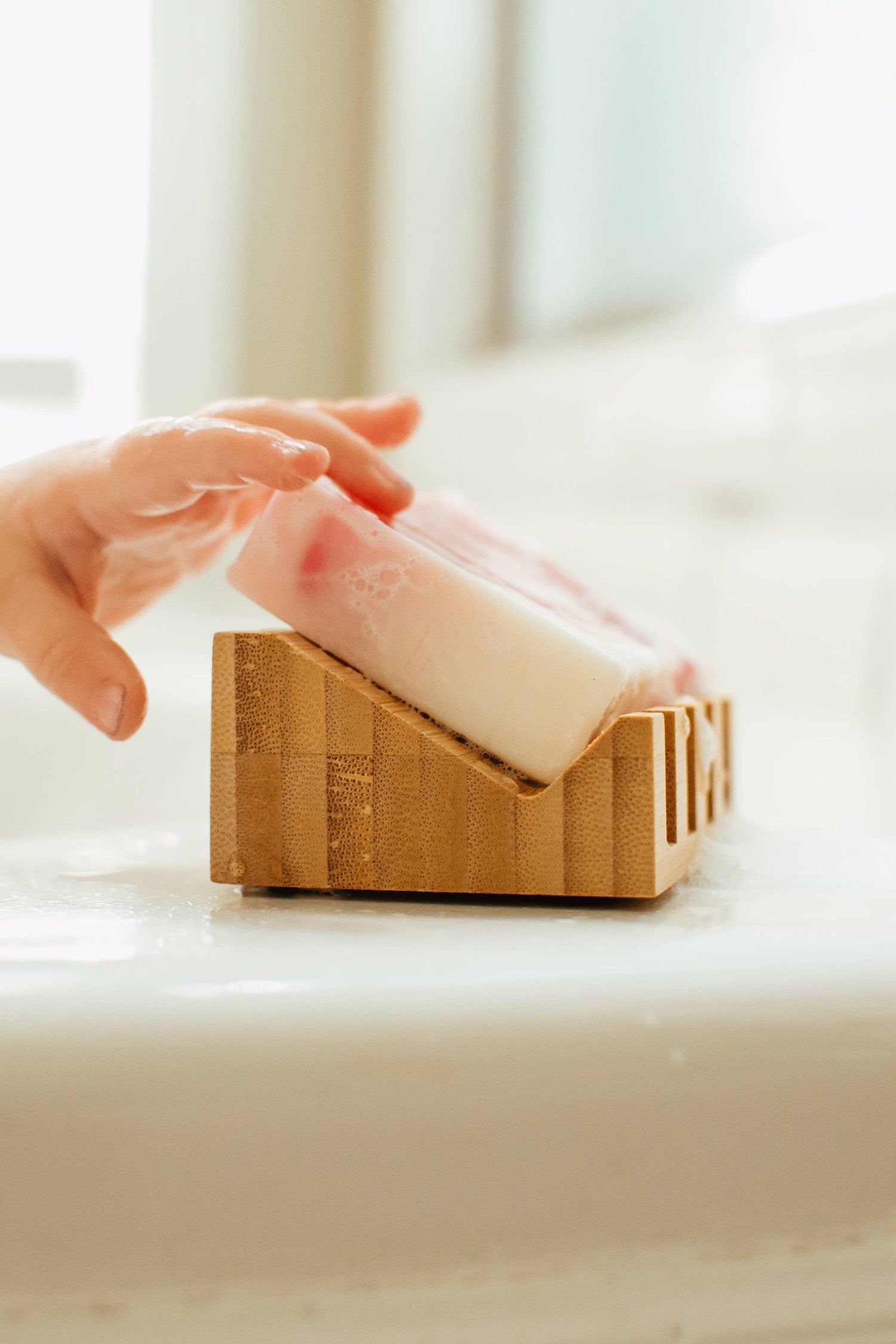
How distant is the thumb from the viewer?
16.1 inches

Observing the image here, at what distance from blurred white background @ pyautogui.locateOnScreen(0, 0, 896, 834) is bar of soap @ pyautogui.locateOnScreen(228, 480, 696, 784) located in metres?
0.24

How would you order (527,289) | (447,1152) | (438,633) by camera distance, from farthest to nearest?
→ (527,289) < (438,633) < (447,1152)

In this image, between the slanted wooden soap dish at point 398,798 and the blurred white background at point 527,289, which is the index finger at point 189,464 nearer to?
the slanted wooden soap dish at point 398,798

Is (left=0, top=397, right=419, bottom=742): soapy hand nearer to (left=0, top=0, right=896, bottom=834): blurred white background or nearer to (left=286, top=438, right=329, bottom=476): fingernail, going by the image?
(left=286, top=438, right=329, bottom=476): fingernail

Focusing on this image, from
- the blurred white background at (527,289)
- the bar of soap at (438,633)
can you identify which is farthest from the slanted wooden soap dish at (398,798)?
the blurred white background at (527,289)

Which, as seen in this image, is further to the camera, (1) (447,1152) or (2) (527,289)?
(2) (527,289)

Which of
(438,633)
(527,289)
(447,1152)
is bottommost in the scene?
(447,1152)

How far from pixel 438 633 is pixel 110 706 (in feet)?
0.38

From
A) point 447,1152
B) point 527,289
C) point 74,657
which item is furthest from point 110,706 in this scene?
point 527,289

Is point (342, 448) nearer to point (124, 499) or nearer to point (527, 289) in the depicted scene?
point (124, 499)

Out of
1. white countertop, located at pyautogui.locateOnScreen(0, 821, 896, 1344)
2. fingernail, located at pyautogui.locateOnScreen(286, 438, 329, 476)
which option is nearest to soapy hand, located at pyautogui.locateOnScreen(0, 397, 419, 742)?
fingernail, located at pyautogui.locateOnScreen(286, 438, 329, 476)

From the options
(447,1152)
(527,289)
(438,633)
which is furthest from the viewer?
(527,289)

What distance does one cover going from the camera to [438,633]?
1.18 ft

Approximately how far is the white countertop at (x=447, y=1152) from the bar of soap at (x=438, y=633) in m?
0.09
